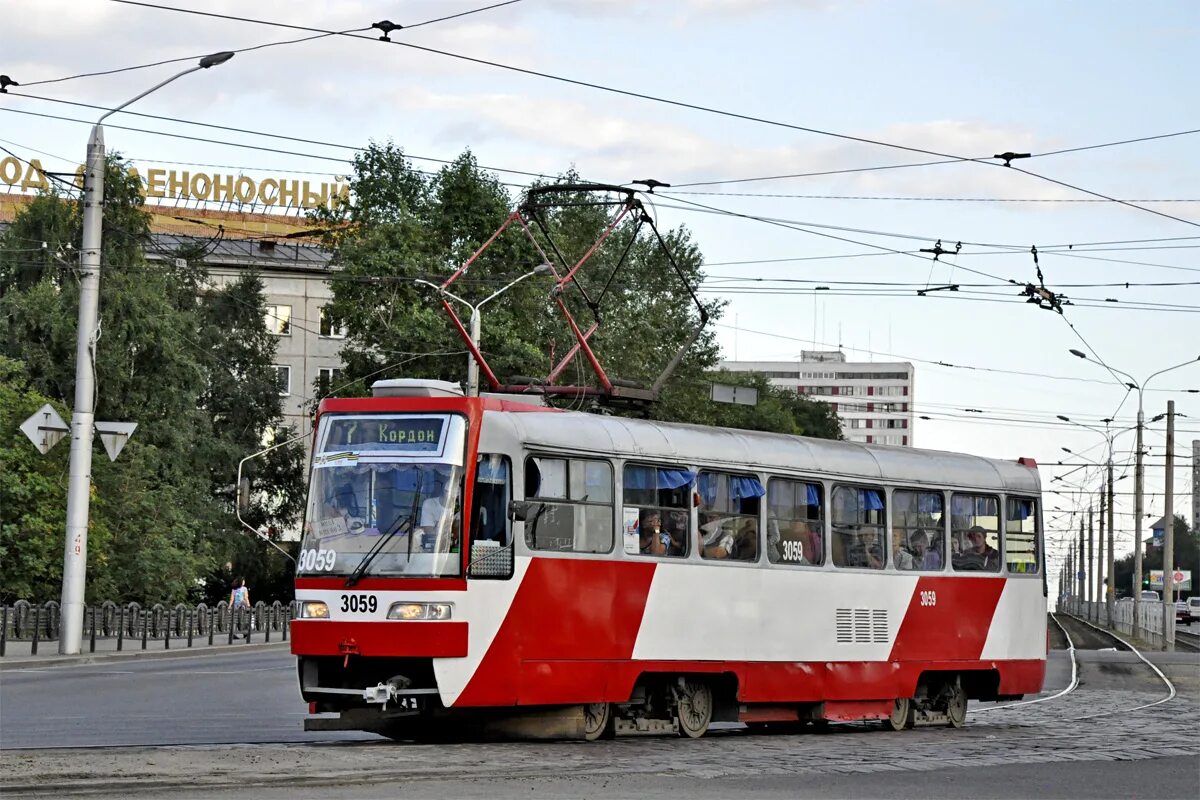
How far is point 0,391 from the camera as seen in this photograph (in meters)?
48.4

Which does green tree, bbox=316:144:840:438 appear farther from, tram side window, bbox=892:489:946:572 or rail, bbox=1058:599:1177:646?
tram side window, bbox=892:489:946:572

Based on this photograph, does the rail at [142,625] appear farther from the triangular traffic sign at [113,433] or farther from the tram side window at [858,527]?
the tram side window at [858,527]

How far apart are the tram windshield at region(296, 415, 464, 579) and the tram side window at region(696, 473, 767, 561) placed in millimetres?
3095

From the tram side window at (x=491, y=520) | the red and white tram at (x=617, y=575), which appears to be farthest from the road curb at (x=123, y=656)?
the tram side window at (x=491, y=520)

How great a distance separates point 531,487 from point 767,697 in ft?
12.2

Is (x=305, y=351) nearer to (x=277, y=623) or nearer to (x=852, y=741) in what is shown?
(x=277, y=623)

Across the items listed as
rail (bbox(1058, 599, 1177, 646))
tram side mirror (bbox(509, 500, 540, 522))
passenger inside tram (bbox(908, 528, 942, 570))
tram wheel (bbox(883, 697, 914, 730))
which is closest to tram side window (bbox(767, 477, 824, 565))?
passenger inside tram (bbox(908, 528, 942, 570))

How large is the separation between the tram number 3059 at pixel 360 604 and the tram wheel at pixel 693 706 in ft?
11.3

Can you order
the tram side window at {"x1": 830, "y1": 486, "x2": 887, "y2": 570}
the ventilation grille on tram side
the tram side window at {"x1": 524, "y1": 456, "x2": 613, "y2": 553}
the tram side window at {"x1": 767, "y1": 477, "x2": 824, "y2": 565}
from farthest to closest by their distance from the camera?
the tram side window at {"x1": 830, "y1": 486, "x2": 887, "y2": 570} < the ventilation grille on tram side < the tram side window at {"x1": 767, "y1": 477, "x2": 824, "y2": 565} < the tram side window at {"x1": 524, "y1": 456, "x2": 613, "y2": 553}

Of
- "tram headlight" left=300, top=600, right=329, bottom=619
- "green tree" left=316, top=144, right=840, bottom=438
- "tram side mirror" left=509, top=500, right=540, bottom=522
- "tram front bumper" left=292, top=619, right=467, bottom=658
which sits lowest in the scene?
"tram front bumper" left=292, top=619, right=467, bottom=658

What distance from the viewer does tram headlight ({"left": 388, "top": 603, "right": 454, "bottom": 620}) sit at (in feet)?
51.4

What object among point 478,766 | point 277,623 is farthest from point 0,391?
point 478,766

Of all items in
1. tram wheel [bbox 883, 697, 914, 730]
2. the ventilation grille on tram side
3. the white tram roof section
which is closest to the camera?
the white tram roof section

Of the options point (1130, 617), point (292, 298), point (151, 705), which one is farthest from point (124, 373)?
point (1130, 617)
